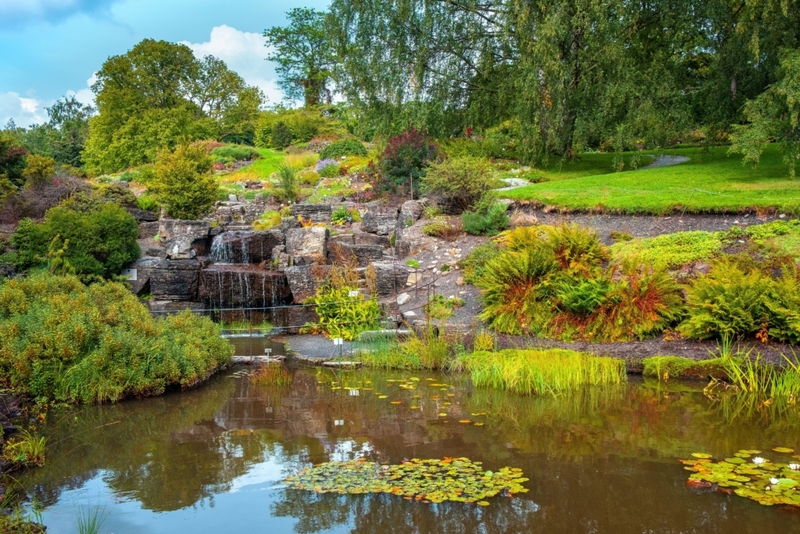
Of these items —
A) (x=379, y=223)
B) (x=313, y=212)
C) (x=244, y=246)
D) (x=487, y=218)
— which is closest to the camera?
(x=487, y=218)

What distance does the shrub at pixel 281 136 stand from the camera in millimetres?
36281

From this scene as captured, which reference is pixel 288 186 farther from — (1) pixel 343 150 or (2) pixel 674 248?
(2) pixel 674 248

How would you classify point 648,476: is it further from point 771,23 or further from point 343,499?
point 771,23

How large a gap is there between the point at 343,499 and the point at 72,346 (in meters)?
4.93

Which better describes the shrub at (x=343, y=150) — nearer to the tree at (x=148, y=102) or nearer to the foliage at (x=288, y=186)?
the foliage at (x=288, y=186)

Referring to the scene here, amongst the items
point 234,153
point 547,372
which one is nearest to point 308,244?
point 547,372

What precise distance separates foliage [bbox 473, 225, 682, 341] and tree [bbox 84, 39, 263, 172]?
2600cm

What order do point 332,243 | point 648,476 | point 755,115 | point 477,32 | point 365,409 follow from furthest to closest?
point 477,32, point 332,243, point 755,115, point 365,409, point 648,476

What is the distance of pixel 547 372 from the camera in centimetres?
869

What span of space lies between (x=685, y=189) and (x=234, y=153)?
23690 mm

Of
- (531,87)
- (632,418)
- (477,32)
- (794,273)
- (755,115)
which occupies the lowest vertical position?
(632,418)

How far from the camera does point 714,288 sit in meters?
9.68

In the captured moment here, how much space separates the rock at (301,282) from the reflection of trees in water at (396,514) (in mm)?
9973

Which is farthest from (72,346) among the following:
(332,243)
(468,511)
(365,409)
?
(332,243)
